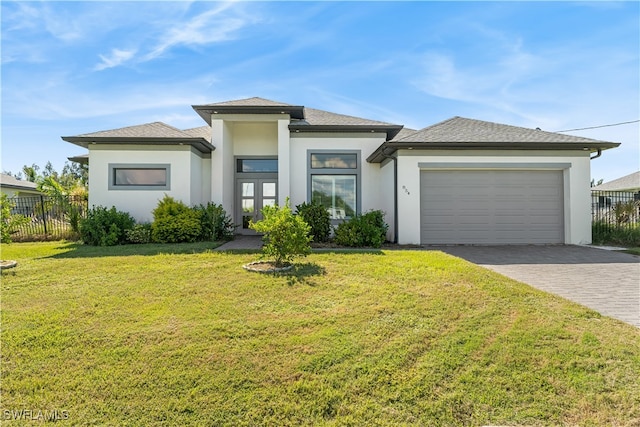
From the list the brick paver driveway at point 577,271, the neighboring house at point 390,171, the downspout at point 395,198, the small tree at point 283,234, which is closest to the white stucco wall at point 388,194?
the neighboring house at point 390,171

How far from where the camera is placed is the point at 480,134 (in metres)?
11.3

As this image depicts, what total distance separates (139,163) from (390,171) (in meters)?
8.96

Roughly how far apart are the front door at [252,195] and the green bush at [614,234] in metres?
12.0

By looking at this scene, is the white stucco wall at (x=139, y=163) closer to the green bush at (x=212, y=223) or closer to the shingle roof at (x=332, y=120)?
the green bush at (x=212, y=223)

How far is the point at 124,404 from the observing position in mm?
2824

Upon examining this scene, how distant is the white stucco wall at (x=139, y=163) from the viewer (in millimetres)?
11578

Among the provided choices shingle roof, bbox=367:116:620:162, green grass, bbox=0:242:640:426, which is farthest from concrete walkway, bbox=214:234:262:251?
shingle roof, bbox=367:116:620:162

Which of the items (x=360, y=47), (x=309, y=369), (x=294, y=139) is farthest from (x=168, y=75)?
(x=309, y=369)

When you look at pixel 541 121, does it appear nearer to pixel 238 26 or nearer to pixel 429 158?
pixel 429 158

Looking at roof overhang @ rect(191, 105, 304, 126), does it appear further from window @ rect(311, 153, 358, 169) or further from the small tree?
the small tree

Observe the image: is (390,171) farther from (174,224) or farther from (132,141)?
(132,141)

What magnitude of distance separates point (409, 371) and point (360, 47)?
11.6 meters

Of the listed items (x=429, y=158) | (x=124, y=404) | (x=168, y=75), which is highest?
(x=168, y=75)

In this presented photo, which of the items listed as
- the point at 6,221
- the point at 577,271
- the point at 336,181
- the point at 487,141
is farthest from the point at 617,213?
Answer: the point at 6,221
